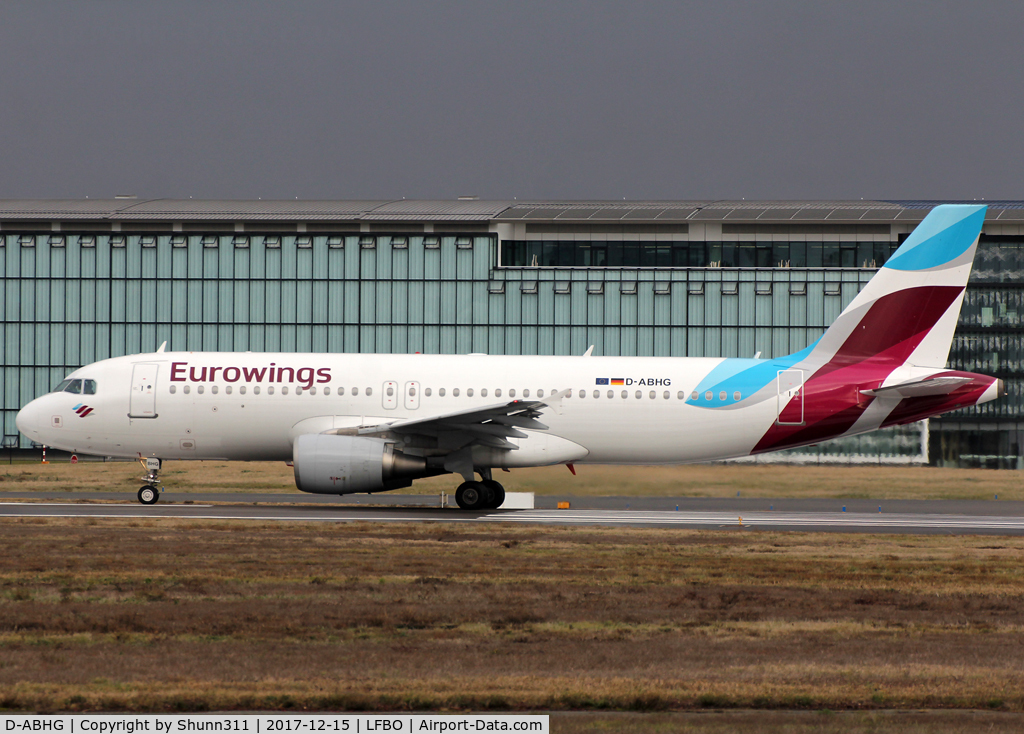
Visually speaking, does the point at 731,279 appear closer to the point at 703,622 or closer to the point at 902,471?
the point at 902,471

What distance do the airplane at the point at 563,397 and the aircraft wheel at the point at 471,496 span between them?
0.03 meters

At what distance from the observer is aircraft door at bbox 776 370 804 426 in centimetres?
2650

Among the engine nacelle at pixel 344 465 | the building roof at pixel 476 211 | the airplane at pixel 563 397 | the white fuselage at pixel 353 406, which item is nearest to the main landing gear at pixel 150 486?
the airplane at pixel 563 397

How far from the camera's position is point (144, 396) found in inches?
1036

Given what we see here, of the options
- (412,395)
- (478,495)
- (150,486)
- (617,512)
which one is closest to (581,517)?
(617,512)

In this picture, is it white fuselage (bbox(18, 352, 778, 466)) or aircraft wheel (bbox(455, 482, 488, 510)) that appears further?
white fuselage (bbox(18, 352, 778, 466))

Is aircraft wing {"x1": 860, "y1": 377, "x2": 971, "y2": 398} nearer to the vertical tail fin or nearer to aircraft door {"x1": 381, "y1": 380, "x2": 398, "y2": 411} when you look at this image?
the vertical tail fin

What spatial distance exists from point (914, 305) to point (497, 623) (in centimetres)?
1903

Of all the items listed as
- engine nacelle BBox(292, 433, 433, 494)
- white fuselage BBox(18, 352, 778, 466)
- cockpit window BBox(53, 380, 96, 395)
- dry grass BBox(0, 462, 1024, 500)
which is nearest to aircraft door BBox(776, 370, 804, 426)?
white fuselage BBox(18, 352, 778, 466)

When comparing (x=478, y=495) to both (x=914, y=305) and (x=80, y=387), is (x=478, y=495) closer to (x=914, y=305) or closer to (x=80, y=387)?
(x=80, y=387)

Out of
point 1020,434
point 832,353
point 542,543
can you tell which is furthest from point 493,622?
point 1020,434

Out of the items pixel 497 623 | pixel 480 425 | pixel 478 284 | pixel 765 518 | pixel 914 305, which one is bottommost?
pixel 765 518

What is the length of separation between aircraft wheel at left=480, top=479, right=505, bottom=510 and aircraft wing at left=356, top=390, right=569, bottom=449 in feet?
3.33

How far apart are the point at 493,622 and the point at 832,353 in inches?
698
